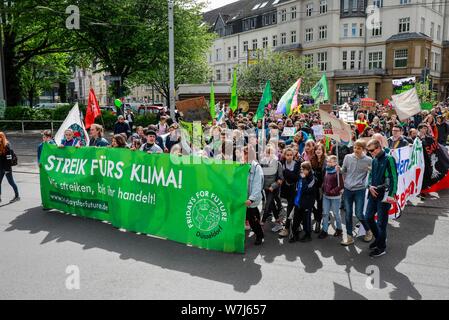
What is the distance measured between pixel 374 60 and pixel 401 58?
3273 millimetres

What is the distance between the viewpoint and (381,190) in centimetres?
618

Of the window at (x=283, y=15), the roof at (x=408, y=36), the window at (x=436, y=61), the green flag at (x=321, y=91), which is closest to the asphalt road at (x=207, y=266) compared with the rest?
the green flag at (x=321, y=91)

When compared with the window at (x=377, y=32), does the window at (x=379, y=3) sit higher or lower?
higher

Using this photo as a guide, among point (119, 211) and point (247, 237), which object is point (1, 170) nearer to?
point (119, 211)

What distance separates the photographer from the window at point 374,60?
160 ft

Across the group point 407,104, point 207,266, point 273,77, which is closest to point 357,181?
point 207,266

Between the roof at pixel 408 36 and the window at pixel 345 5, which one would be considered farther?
the window at pixel 345 5

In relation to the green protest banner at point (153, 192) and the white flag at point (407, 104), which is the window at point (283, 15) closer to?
the white flag at point (407, 104)

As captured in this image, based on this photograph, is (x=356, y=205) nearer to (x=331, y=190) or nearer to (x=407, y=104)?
(x=331, y=190)

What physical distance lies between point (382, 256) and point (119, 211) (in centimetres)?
453

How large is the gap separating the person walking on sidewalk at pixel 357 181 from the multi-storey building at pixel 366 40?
1532 inches

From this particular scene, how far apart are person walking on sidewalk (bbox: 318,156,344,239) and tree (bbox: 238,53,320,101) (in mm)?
21351

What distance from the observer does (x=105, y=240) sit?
6.77 metres
